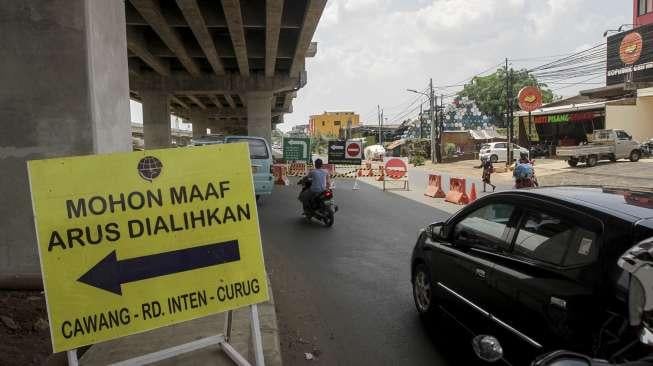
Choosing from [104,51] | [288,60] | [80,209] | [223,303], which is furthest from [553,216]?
[288,60]

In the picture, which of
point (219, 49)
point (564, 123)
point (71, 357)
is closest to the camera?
point (71, 357)

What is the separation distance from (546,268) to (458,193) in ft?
43.2

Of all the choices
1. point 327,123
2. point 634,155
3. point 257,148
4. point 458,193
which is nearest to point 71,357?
point 257,148

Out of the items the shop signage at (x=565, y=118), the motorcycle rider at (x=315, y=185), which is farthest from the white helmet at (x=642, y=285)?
the shop signage at (x=565, y=118)

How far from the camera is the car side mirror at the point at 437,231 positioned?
521 centimetres

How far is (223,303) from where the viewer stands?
3646mm

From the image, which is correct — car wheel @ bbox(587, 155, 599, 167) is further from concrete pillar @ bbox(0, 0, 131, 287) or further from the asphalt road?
concrete pillar @ bbox(0, 0, 131, 287)

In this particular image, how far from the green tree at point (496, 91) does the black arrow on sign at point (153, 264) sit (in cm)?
7041

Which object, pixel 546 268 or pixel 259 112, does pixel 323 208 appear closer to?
pixel 546 268

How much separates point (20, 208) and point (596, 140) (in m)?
31.7

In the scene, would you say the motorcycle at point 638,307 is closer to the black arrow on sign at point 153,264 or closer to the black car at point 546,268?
the black car at point 546,268

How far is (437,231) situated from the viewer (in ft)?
17.6

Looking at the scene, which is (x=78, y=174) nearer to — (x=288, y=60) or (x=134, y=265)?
(x=134, y=265)

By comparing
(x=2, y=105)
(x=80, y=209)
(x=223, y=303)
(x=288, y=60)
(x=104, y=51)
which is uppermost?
(x=288, y=60)
